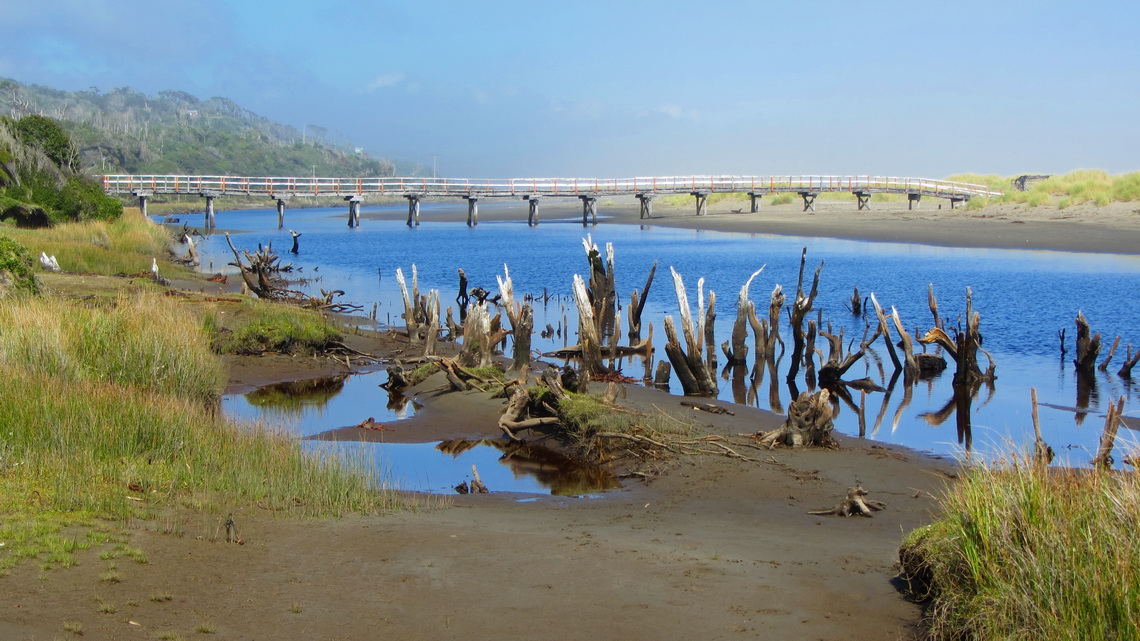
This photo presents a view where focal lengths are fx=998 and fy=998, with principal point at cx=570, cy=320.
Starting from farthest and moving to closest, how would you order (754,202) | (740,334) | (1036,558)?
(754,202)
(740,334)
(1036,558)

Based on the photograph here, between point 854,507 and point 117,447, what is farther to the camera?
point 854,507

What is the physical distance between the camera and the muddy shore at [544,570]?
5809mm

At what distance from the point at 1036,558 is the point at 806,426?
21.5ft

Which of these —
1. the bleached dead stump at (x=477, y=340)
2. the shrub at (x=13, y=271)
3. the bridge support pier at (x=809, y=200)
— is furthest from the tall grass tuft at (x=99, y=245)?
the bridge support pier at (x=809, y=200)

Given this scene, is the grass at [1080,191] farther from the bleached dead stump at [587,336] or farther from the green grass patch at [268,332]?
the green grass patch at [268,332]

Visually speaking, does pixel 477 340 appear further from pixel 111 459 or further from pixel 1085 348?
pixel 1085 348

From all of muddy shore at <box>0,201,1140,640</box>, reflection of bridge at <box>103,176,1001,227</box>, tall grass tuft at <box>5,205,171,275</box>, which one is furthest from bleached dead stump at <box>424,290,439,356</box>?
reflection of bridge at <box>103,176,1001,227</box>

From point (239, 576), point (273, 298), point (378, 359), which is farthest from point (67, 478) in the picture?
point (273, 298)

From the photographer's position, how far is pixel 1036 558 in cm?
519

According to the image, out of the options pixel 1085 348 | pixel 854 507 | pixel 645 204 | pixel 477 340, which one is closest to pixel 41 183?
pixel 477 340

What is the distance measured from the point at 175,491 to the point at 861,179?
69241 millimetres

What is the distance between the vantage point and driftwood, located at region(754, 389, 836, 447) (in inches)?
461

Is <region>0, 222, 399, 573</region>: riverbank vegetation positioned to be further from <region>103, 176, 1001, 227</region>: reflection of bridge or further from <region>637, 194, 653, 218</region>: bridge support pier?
<region>637, 194, 653, 218</region>: bridge support pier

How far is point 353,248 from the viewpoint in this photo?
51.3 metres
